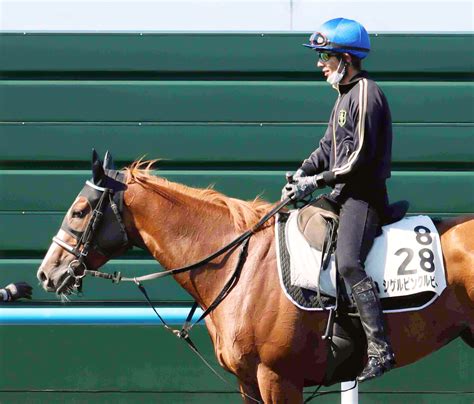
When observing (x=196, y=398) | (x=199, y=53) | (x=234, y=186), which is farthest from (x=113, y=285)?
(x=199, y=53)

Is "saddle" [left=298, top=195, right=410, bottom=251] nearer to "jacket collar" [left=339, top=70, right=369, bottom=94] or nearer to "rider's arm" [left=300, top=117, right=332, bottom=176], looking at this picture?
"rider's arm" [left=300, top=117, right=332, bottom=176]

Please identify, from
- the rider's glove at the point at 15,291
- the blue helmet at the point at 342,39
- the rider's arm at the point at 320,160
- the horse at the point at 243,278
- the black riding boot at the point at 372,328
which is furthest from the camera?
the rider's glove at the point at 15,291

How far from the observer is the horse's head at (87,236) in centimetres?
526

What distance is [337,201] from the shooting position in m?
5.37

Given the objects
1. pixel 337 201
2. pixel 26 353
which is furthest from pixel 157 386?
pixel 337 201

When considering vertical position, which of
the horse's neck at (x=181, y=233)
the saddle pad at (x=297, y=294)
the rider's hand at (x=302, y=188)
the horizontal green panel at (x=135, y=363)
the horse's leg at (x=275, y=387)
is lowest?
the horizontal green panel at (x=135, y=363)

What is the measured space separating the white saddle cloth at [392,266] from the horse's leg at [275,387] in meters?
0.46

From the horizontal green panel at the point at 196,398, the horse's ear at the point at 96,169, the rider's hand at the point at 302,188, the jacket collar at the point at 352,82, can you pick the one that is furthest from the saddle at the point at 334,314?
the horizontal green panel at the point at 196,398

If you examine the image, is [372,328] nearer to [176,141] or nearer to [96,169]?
[96,169]

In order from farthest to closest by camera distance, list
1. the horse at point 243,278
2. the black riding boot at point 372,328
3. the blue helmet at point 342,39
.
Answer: the blue helmet at point 342,39
the horse at point 243,278
the black riding boot at point 372,328

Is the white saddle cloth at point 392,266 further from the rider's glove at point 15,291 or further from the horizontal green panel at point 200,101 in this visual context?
the horizontal green panel at point 200,101

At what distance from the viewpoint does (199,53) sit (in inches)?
279

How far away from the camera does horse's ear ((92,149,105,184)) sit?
5266mm
